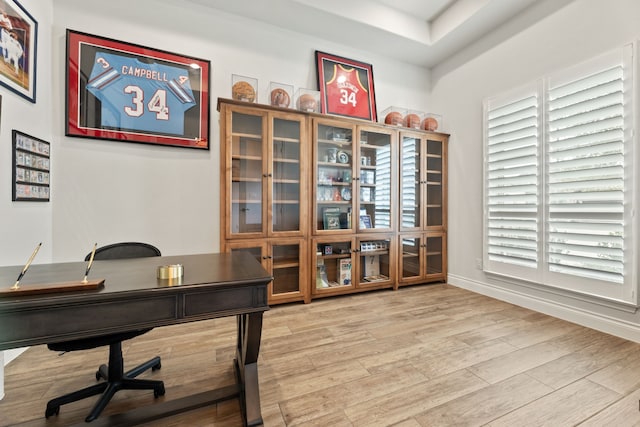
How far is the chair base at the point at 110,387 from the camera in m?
1.29

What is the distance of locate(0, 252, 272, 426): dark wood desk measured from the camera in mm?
917

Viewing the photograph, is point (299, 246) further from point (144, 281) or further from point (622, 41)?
point (622, 41)

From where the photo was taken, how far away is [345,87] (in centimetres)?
344

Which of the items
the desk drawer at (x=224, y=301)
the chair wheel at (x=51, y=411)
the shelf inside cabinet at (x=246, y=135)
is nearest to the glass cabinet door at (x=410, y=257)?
the shelf inside cabinet at (x=246, y=135)

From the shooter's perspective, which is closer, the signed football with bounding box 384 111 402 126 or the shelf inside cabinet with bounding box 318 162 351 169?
the shelf inside cabinet with bounding box 318 162 351 169

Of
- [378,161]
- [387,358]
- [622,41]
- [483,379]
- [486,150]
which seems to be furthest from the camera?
[378,161]

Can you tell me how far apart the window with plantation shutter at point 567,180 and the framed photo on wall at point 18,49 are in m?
4.23

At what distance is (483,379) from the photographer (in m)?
1.62

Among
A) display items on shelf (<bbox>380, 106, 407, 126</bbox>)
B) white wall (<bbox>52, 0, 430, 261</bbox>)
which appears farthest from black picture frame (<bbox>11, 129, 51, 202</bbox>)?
display items on shelf (<bbox>380, 106, 407, 126</bbox>)

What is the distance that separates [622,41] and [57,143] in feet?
15.6

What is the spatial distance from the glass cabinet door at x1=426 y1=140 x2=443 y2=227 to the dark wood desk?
2892mm

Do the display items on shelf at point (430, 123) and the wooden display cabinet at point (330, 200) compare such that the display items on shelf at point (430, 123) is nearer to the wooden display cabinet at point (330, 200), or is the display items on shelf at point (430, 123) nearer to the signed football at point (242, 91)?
the wooden display cabinet at point (330, 200)

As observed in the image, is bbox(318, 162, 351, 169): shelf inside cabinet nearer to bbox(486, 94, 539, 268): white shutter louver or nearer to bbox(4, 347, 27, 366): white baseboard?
bbox(486, 94, 539, 268): white shutter louver

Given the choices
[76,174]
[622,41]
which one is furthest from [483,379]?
[76,174]
